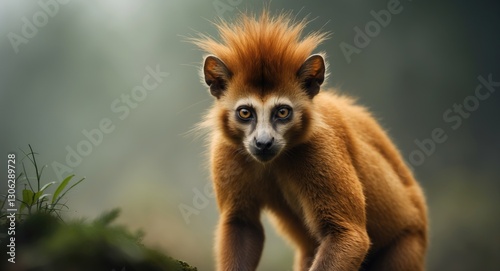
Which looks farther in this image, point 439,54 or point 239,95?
point 439,54

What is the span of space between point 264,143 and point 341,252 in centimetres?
82

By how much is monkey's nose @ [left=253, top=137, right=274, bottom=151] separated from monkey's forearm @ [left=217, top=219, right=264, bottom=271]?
2.28 feet

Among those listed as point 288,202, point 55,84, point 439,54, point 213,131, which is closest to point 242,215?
point 288,202

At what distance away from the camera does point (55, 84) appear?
6.10m

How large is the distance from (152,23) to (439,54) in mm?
3475

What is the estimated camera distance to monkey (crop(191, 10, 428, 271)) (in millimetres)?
3531

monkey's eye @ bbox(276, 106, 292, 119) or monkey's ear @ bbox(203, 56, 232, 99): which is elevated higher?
monkey's ear @ bbox(203, 56, 232, 99)

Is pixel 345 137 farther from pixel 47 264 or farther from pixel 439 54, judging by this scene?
pixel 439 54
